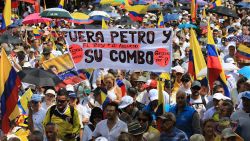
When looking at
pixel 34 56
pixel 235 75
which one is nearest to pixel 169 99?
pixel 235 75

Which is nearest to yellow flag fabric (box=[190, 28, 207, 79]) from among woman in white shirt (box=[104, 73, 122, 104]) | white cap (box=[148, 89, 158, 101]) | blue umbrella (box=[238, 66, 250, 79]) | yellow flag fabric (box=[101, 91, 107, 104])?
blue umbrella (box=[238, 66, 250, 79])

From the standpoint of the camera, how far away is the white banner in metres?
10.8

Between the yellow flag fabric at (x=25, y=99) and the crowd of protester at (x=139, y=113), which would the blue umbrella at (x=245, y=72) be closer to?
the crowd of protester at (x=139, y=113)

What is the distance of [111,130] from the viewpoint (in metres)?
8.89

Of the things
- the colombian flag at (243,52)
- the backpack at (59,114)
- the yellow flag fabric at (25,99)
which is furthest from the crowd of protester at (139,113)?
the colombian flag at (243,52)

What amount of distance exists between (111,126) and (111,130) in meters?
0.05

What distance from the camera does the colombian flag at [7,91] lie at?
977 centimetres

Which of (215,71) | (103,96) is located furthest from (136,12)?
(103,96)

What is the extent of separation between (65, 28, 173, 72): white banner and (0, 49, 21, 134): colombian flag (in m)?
1.52

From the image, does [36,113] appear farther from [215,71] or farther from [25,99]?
[215,71]

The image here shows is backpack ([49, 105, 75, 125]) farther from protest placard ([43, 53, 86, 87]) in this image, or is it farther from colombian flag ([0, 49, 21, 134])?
protest placard ([43, 53, 86, 87])

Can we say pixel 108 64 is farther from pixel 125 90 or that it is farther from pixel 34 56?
pixel 34 56

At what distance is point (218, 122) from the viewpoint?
8.70 m

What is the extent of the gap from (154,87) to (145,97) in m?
0.20
